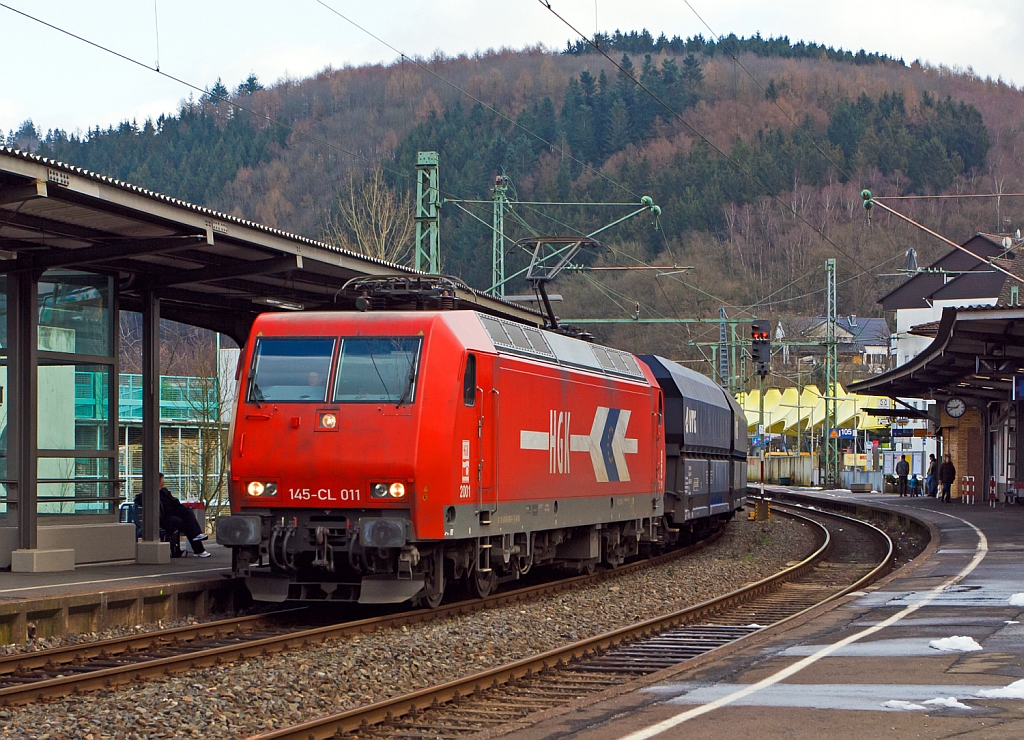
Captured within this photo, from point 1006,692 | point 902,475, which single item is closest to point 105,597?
point 1006,692

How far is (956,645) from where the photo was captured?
10711mm

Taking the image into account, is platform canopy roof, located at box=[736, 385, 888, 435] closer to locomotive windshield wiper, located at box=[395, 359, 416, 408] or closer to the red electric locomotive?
the red electric locomotive

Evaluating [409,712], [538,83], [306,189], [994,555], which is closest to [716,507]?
[994,555]

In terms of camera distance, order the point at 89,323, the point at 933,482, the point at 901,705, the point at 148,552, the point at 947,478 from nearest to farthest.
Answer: the point at 901,705 → the point at 89,323 → the point at 148,552 → the point at 947,478 → the point at 933,482

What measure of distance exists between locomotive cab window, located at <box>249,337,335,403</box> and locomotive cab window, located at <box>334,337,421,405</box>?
190 mm

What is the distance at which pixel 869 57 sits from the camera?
130 m

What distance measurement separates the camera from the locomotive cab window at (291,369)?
13.6m

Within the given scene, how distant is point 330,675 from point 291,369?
455 centimetres

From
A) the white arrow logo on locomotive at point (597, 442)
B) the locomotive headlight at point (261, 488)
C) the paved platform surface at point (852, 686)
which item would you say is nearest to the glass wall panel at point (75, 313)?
the locomotive headlight at point (261, 488)

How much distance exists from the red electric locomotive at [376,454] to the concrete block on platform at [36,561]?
2.83 metres

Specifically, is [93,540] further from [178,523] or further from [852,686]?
[852,686]

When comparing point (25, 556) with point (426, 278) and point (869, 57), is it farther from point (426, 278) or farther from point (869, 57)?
point (869, 57)

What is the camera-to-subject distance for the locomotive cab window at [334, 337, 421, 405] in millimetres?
13328

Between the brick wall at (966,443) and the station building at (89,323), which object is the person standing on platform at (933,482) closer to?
the brick wall at (966,443)
